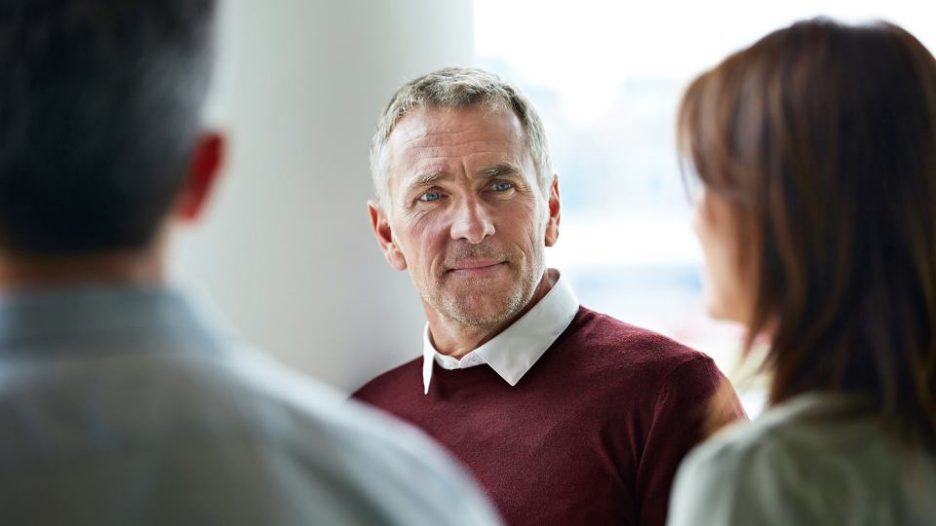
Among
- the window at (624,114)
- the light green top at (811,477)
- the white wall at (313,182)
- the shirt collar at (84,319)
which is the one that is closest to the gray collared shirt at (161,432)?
the shirt collar at (84,319)

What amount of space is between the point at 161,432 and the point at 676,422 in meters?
1.26

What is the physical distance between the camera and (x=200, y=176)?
78 cm

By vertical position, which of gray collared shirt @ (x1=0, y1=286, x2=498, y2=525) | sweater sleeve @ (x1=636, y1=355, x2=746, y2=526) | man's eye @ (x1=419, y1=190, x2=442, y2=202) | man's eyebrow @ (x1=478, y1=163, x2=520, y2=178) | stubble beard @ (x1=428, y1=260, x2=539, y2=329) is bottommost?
sweater sleeve @ (x1=636, y1=355, x2=746, y2=526)

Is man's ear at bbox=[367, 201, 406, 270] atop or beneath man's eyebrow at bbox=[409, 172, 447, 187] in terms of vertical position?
beneath

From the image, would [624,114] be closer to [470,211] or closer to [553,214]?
[553,214]

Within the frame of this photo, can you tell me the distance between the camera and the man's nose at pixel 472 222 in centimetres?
201

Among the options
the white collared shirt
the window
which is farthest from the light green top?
the window

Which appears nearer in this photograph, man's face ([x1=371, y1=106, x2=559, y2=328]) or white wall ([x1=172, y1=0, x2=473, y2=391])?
white wall ([x1=172, y1=0, x2=473, y2=391])

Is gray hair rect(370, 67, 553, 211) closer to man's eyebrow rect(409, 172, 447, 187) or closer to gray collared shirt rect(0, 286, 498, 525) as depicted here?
man's eyebrow rect(409, 172, 447, 187)

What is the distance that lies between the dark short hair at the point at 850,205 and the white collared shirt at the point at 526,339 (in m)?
0.98

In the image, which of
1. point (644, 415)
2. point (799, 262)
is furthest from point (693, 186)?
point (644, 415)

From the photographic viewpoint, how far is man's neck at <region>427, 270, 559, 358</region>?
6.77ft

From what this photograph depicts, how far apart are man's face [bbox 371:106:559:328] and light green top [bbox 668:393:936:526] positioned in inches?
43.7

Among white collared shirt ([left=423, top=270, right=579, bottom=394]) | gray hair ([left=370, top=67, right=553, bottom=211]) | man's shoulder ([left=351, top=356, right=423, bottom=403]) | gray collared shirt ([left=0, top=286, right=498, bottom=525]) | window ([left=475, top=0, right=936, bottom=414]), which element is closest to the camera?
gray collared shirt ([left=0, top=286, right=498, bottom=525])
